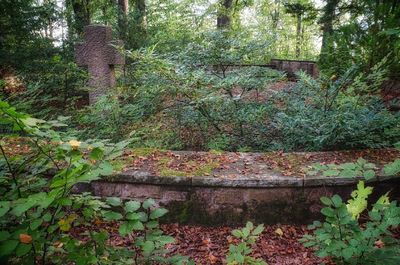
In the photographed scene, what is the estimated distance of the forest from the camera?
160cm

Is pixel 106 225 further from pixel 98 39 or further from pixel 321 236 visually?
pixel 98 39

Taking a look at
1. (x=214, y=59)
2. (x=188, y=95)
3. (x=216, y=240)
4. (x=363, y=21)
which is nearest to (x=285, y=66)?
(x=363, y=21)

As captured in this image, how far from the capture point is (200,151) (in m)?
4.23

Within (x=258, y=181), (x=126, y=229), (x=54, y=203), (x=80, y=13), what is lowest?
(x=258, y=181)

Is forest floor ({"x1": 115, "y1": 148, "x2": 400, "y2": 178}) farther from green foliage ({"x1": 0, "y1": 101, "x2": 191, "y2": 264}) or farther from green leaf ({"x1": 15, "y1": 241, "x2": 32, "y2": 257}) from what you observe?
green leaf ({"x1": 15, "y1": 241, "x2": 32, "y2": 257})

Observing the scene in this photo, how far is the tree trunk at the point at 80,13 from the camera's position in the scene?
8.94 metres

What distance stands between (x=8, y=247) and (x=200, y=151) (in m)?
3.07

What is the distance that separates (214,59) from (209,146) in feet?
4.94

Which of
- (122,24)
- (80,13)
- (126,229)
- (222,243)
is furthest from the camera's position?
(80,13)

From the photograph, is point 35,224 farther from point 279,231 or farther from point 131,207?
point 279,231

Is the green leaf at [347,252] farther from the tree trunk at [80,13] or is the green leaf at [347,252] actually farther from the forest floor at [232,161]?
the tree trunk at [80,13]

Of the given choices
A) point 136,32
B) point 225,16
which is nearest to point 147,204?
point 136,32

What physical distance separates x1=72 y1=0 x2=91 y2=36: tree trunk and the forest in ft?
3.42

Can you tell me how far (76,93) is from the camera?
7.41 m
